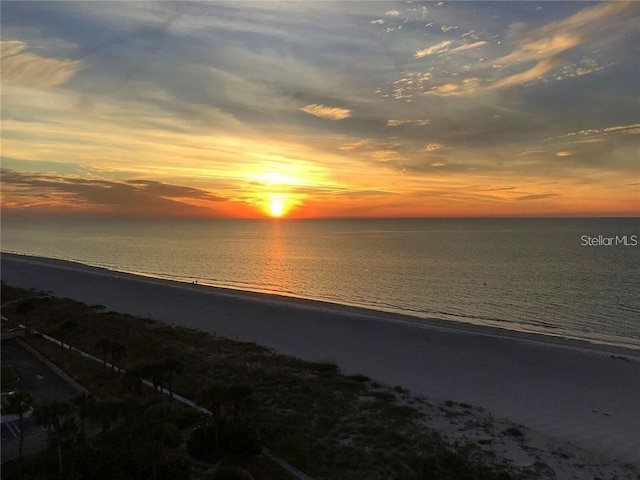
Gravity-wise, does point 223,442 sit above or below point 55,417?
below

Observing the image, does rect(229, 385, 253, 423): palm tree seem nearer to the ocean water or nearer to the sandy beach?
the sandy beach

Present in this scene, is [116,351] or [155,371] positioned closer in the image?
[155,371]

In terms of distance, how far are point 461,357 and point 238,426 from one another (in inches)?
644

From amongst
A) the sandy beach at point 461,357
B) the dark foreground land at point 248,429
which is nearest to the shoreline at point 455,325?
the sandy beach at point 461,357

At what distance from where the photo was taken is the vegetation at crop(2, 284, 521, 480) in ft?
37.3

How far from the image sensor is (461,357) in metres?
25.8

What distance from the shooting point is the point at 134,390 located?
17.0 meters

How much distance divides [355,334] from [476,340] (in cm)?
768

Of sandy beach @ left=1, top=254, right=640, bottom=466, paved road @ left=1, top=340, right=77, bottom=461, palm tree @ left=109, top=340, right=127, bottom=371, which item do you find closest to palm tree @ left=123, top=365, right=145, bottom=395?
paved road @ left=1, top=340, right=77, bottom=461

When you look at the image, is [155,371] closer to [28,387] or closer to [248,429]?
[248,429]

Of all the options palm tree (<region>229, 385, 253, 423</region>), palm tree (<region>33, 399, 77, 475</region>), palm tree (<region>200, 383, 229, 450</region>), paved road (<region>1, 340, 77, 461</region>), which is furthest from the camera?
palm tree (<region>229, 385, 253, 423</region>)

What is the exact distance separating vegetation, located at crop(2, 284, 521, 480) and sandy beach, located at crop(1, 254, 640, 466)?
11.8ft

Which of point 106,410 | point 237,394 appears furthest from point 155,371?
point 237,394

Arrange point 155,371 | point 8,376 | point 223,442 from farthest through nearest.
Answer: point 8,376
point 155,371
point 223,442
